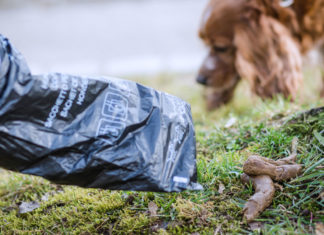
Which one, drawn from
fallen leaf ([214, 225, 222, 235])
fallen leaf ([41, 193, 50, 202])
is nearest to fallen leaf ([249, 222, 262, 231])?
fallen leaf ([214, 225, 222, 235])

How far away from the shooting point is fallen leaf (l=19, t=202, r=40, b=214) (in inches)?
58.2

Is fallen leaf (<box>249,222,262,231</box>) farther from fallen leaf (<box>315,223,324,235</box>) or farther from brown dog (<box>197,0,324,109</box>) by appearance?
brown dog (<box>197,0,324,109</box>)

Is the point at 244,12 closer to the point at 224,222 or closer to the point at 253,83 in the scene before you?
the point at 253,83

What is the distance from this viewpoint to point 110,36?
6.02 m

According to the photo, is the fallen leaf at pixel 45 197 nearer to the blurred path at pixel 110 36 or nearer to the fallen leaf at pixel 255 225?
the fallen leaf at pixel 255 225

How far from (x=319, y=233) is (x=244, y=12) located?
193cm

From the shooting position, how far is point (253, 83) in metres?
2.60

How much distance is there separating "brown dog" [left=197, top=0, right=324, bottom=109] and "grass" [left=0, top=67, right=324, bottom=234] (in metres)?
0.87

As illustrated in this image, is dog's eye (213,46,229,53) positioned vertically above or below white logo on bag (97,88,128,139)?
above

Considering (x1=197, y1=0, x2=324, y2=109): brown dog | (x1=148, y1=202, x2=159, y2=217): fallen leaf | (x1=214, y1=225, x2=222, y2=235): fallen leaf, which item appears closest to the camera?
(x1=214, y1=225, x2=222, y2=235): fallen leaf

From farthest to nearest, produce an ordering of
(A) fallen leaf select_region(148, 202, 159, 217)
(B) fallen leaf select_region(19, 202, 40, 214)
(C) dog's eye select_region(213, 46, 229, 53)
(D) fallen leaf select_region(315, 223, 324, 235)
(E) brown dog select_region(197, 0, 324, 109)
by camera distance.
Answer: (C) dog's eye select_region(213, 46, 229, 53) < (E) brown dog select_region(197, 0, 324, 109) < (B) fallen leaf select_region(19, 202, 40, 214) < (A) fallen leaf select_region(148, 202, 159, 217) < (D) fallen leaf select_region(315, 223, 324, 235)

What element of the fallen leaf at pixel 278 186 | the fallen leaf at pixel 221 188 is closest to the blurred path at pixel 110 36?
the fallen leaf at pixel 221 188

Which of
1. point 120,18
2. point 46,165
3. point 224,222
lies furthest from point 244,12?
point 120,18

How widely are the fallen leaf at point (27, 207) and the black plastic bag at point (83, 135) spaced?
1.43 ft
